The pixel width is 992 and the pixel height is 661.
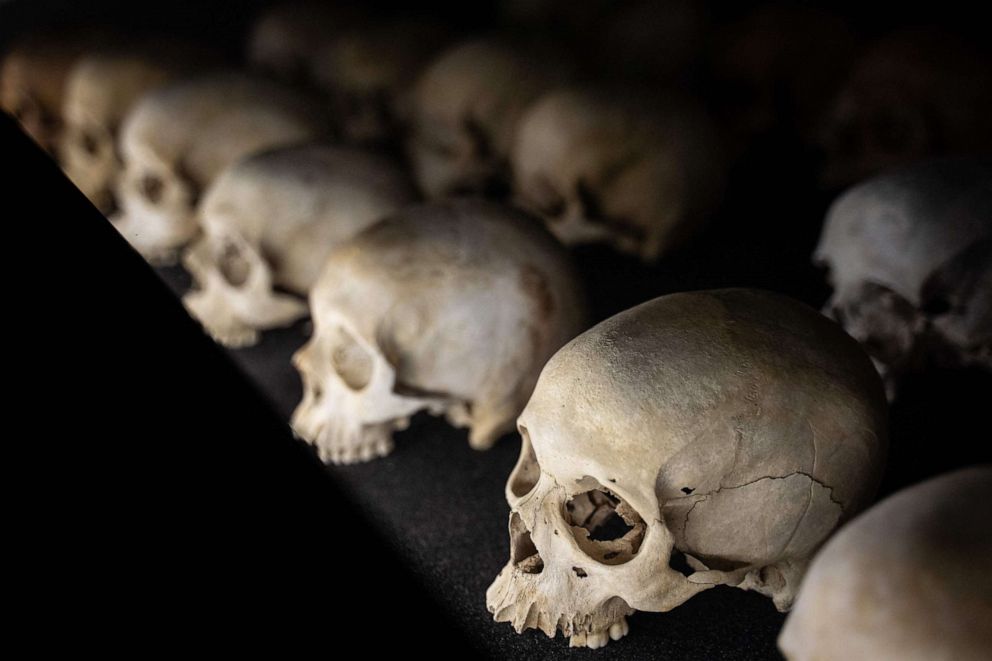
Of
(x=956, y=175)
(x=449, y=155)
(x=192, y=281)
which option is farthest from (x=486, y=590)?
(x=449, y=155)

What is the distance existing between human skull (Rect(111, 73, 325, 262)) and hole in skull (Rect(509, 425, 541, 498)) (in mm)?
1123

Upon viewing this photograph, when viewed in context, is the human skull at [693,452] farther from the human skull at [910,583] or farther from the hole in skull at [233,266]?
the hole in skull at [233,266]

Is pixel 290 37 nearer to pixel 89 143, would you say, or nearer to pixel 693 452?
pixel 89 143

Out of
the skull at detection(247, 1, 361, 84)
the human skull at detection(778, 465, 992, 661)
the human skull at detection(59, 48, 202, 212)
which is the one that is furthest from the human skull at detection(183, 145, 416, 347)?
the human skull at detection(778, 465, 992, 661)

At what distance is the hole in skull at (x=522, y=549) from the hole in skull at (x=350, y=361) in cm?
45

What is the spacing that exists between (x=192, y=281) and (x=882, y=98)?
59.1 inches

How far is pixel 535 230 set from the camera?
1.52 meters

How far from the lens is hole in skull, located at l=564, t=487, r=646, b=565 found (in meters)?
1.10

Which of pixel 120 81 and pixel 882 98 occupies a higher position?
pixel 120 81

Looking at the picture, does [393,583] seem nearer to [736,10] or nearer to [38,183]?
[38,183]

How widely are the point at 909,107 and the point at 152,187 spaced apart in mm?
1629

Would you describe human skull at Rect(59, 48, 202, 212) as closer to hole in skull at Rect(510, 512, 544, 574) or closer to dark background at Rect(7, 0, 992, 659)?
dark background at Rect(7, 0, 992, 659)

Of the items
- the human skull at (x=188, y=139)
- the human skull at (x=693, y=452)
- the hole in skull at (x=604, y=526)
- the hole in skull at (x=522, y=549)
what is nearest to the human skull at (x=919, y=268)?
the human skull at (x=693, y=452)

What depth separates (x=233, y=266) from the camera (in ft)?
6.13
